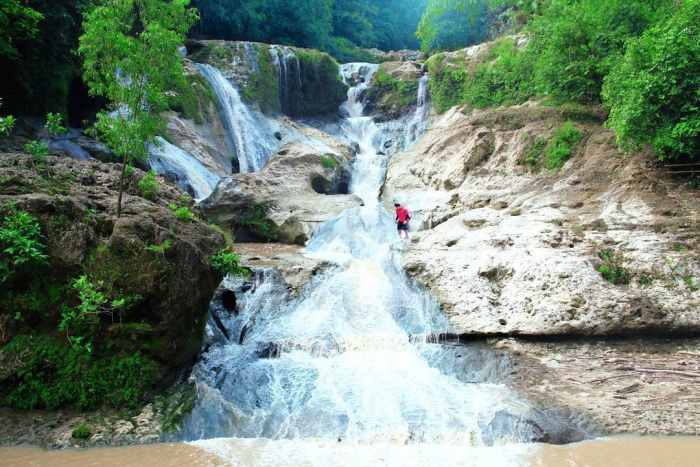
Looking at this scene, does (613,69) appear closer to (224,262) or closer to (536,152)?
(536,152)

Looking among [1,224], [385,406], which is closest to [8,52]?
[1,224]

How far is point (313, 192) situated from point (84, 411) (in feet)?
45.6

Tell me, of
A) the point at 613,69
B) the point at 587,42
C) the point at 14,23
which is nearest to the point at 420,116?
the point at 587,42

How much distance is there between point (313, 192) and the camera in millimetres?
20094

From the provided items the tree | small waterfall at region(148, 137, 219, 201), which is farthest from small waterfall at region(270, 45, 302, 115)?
the tree

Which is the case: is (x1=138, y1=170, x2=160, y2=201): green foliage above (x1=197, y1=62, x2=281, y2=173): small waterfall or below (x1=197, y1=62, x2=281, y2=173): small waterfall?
below

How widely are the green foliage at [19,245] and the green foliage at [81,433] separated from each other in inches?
97.6

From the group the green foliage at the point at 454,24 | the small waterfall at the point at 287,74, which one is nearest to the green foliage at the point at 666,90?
the small waterfall at the point at 287,74

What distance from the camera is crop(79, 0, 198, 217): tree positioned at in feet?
28.3

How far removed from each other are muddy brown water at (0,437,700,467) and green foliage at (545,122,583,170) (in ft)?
34.1

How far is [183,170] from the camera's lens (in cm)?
1955

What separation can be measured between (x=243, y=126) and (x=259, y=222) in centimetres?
981

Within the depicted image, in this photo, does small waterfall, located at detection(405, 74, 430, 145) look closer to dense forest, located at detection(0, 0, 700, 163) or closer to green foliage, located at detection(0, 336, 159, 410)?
dense forest, located at detection(0, 0, 700, 163)

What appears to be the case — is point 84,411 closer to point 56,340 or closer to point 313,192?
point 56,340
